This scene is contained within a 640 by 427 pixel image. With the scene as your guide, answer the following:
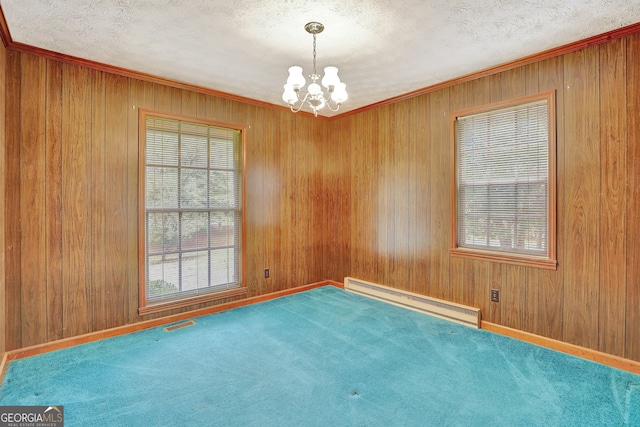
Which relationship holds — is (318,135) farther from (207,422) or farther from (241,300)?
(207,422)

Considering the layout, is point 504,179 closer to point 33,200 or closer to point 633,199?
point 633,199

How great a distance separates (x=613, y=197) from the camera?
259cm

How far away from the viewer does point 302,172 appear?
4.81 meters

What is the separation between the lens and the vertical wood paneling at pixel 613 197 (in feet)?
8.37

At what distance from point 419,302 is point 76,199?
3798mm

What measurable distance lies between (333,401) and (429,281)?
2151 mm

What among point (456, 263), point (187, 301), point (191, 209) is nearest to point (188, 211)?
point (191, 209)

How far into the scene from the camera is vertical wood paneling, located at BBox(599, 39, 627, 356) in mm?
2551

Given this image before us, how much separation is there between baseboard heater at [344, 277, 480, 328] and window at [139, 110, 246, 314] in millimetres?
1658

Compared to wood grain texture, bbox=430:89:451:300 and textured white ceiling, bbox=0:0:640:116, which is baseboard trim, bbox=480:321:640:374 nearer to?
wood grain texture, bbox=430:89:451:300

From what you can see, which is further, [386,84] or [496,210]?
[386,84]

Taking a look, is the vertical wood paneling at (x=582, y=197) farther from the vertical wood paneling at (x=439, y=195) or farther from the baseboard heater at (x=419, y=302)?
the vertical wood paneling at (x=439, y=195)

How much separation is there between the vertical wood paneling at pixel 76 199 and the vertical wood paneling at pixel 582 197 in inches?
173

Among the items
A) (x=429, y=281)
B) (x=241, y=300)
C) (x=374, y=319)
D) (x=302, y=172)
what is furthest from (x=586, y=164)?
(x=241, y=300)
